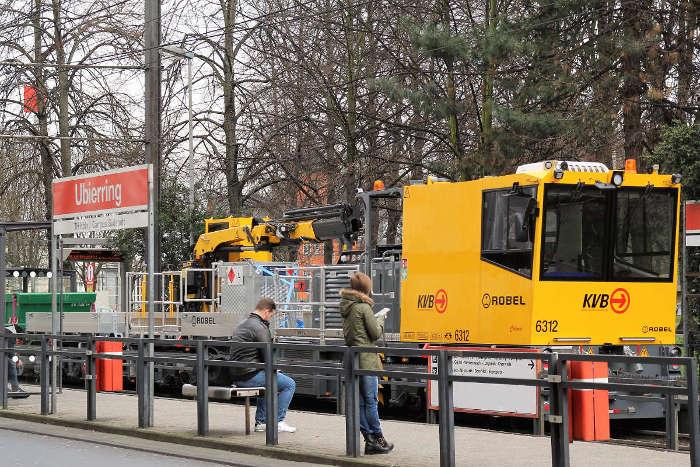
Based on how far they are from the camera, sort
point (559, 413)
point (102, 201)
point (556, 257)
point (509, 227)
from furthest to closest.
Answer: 1. point (102, 201)
2. point (509, 227)
3. point (556, 257)
4. point (559, 413)

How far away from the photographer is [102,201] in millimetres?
17453

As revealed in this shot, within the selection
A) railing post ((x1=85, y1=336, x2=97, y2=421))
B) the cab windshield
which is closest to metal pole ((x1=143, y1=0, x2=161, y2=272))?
railing post ((x1=85, y1=336, x2=97, y2=421))

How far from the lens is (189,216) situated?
31875 millimetres

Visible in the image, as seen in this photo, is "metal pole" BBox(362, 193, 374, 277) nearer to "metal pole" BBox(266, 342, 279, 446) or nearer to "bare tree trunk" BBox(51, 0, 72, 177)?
"metal pole" BBox(266, 342, 279, 446)

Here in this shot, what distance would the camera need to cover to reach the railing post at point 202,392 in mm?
14688

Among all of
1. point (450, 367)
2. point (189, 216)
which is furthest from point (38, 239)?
point (450, 367)

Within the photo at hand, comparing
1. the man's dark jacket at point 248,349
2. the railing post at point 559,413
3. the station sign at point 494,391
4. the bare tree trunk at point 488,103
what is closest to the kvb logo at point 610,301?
the station sign at point 494,391

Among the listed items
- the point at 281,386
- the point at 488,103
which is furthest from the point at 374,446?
the point at 488,103

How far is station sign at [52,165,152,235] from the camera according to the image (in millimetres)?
16641

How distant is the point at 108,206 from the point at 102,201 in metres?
0.21

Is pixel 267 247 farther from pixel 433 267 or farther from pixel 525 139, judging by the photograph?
pixel 433 267

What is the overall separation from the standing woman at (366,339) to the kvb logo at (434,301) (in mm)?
4389

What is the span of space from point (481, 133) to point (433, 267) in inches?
357

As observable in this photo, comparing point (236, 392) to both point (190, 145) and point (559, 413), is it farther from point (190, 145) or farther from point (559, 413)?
point (190, 145)
